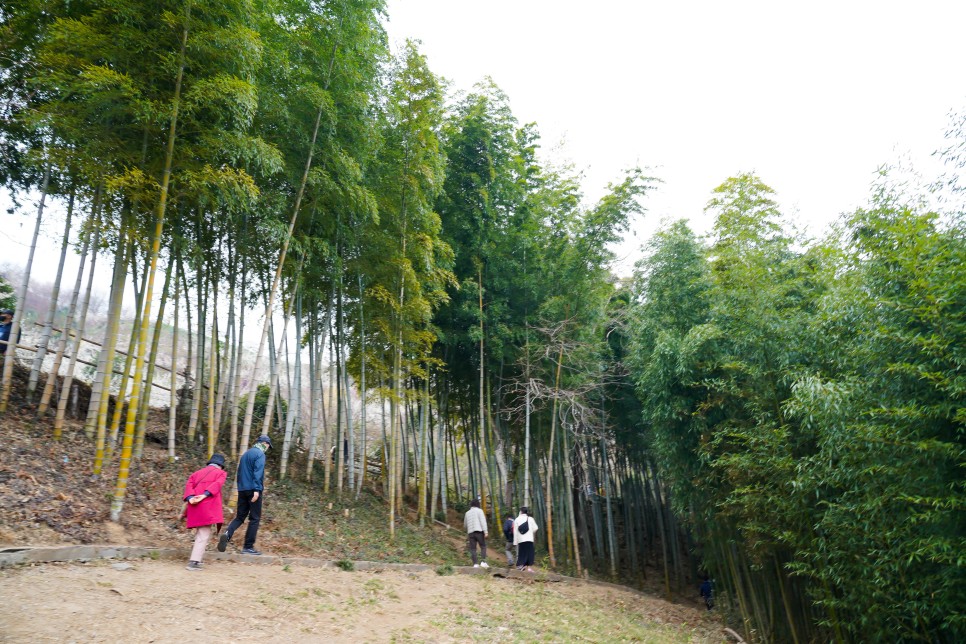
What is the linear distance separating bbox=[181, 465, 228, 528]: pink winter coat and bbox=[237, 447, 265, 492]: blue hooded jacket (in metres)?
0.45

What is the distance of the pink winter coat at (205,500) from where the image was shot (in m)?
5.04

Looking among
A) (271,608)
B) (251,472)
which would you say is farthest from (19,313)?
(271,608)

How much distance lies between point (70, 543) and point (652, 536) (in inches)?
562

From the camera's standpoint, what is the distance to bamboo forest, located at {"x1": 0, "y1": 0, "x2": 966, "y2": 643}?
210 inches

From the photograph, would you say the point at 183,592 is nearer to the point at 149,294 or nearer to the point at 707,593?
the point at 149,294

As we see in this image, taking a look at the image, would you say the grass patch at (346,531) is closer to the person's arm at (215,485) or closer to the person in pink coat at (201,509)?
the person in pink coat at (201,509)

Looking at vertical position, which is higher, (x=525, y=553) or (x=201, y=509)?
(x=201, y=509)

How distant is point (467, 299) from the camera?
1059cm

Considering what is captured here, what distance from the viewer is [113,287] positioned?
6.55 meters

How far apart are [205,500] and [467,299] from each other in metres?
6.25

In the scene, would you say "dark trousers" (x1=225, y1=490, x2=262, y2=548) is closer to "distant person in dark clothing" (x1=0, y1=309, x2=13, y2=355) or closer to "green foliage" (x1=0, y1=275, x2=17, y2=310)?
"distant person in dark clothing" (x1=0, y1=309, x2=13, y2=355)

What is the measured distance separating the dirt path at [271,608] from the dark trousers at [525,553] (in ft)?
4.50

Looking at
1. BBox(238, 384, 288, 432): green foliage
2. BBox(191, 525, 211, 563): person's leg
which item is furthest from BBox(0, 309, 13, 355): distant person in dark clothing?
BBox(238, 384, 288, 432): green foliage

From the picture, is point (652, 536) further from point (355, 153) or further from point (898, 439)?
point (355, 153)
